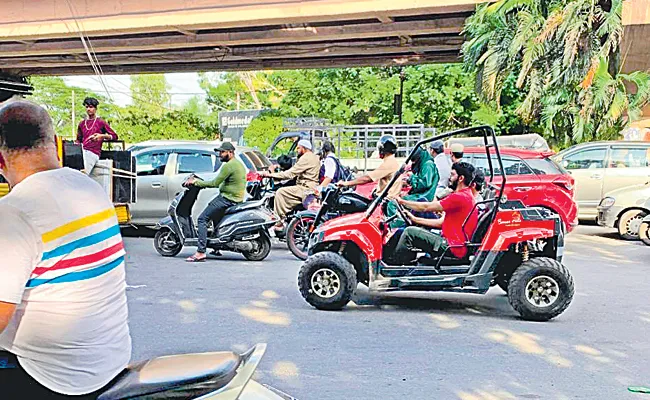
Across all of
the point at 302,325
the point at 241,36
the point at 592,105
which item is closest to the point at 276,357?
the point at 302,325

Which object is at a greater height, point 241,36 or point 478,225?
point 241,36

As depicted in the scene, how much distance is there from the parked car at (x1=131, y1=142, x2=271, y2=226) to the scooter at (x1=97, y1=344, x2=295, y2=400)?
1038cm

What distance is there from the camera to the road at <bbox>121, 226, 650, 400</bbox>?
209 inches

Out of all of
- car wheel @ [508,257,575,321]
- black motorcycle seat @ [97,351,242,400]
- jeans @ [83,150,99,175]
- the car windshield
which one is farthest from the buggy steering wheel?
the car windshield

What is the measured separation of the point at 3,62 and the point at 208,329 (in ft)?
76.0

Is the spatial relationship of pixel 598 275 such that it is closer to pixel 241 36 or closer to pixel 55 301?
pixel 55 301

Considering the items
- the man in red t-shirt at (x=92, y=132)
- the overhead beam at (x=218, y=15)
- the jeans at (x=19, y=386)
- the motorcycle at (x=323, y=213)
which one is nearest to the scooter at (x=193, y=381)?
the jeans at (x=19, y=386)

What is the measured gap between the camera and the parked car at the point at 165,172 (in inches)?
512

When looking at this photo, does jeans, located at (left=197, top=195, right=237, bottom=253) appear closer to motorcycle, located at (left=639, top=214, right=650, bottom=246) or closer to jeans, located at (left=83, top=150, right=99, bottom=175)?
jeans, located at (left=83, top=150, right=99, bottom=175)

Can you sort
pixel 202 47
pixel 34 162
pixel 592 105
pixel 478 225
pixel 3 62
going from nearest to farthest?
pixel 34 162
pixel 478 225
pixel 592 105
pixel 202 47
pixel 3 62

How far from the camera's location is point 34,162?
253 cm

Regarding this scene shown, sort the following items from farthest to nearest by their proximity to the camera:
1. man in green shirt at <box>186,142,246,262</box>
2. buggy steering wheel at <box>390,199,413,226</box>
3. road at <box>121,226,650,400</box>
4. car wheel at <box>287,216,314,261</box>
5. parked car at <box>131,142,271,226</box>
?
1. parked car at <box>131,142,271,226</box>
2. car wheel at <box>287,216,314,261</box>
3. man in green shirt at <box>186,142,246,262</box>
4. buggy steering wheel at <box>390,199,413,226</box>
5. road at <box>121,226,650,400</box>

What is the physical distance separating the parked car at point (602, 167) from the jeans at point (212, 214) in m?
7.68

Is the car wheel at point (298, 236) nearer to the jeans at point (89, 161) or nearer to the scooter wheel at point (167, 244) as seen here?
the scooter wheel at point (167, 244)
